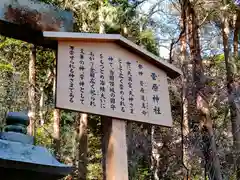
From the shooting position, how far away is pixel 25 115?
2551 millimetres

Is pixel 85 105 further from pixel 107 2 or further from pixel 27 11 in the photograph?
pixel 107 2

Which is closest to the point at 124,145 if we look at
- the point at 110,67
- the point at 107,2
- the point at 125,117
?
the point at 125,117

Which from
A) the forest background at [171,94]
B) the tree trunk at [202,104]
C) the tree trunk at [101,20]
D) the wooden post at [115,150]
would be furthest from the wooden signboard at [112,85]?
the tree trunk at [101,20]

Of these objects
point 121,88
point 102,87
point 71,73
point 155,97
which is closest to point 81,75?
point 71,73

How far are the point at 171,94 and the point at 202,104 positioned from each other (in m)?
1.98

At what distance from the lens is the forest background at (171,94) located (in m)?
7.40

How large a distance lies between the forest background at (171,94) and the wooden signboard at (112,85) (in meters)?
2.48

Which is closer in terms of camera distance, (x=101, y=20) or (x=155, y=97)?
(x=155, y=97)

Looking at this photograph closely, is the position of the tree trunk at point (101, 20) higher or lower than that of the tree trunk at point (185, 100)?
higher

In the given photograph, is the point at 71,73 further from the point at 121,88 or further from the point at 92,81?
the point at 121,88

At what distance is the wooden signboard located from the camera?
135 inches

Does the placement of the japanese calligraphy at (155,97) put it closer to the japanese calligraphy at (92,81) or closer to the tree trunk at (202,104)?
the japanese calligraphy at (92,81)

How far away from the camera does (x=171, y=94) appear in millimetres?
9211

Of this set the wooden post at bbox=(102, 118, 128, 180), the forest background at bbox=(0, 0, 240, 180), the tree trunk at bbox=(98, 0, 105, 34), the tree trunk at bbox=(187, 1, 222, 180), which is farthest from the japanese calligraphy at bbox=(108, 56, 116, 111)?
the tree trunk at bbox=(98, 0, 105, 34)
